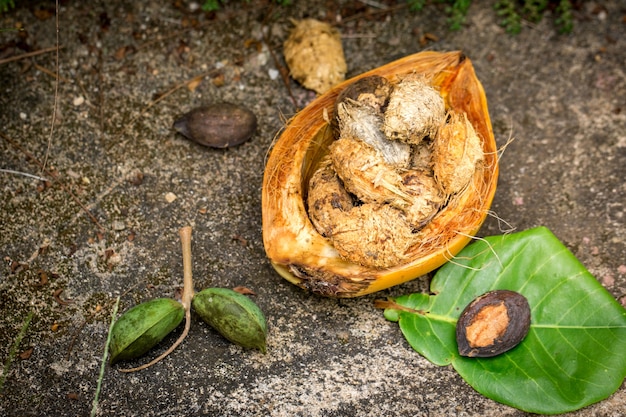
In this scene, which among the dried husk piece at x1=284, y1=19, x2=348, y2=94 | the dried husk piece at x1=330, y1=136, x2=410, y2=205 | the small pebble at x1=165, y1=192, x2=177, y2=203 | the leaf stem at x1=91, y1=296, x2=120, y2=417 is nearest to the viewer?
the leaf stem at x1=91, y1=296, x2=120, y2=417

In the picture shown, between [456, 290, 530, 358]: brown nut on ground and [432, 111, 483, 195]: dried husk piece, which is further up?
[432, 111, 483, 195]: dried husk piece

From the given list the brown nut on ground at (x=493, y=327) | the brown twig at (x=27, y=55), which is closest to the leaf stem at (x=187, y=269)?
the brown nut on ground at (x=493, y=327)

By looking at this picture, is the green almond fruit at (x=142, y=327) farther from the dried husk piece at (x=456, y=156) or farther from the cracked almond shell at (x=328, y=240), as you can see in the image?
the dried husk piece at (x=456, y=156)

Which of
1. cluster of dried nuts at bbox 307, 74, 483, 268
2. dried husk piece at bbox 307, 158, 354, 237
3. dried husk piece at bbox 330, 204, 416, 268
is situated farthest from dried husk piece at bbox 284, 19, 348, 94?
dried husk piece at bbox 330, 204, 416, 268

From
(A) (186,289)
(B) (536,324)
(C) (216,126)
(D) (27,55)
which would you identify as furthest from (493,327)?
(D) (27,55)

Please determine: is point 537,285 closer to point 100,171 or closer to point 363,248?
point 363,248

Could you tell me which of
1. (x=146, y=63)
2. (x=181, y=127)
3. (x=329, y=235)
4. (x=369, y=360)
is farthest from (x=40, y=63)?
(x=369, y=360)

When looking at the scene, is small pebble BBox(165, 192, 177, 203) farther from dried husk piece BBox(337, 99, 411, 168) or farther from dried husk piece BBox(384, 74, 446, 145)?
dried husk piece BBox(384, 74, 446, 145)
